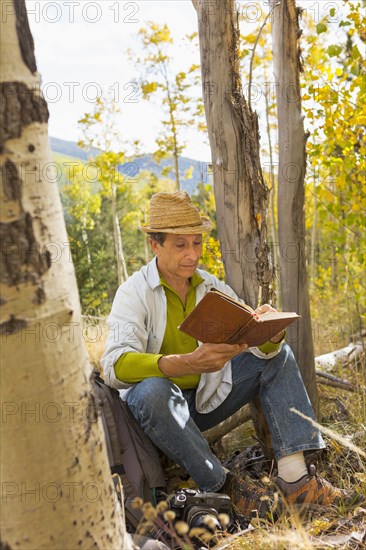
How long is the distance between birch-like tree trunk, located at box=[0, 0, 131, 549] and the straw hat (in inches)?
59.1

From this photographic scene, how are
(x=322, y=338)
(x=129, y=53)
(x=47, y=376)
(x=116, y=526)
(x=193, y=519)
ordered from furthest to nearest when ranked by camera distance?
(x=129, y=53)
(x=322, y=338)
(x=193, y=519)
(x=116, y=526)
(x=47, y=376)

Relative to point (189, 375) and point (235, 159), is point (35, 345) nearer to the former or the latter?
point (189, 375)

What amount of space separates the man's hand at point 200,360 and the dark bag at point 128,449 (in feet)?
0.82

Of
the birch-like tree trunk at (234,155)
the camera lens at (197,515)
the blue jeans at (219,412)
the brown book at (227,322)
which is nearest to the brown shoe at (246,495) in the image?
the blue jeans at (219,412)

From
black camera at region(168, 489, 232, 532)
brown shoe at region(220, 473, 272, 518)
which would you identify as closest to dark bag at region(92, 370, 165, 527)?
black camera at region(168, 489, 232, 532)

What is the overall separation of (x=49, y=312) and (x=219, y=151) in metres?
2.05

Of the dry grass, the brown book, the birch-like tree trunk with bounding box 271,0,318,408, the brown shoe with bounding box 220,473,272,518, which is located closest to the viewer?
the dry grass

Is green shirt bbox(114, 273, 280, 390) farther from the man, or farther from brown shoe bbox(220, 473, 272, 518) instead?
brown shoe bbox(220, 473, 272, 518)

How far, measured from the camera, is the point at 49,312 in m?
1.30

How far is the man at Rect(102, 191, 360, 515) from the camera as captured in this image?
2.54 m

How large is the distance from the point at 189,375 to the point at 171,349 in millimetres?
143

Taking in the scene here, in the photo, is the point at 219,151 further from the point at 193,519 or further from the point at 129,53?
the point at 129,53

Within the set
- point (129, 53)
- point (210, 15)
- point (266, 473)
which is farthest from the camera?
point (129, 53)

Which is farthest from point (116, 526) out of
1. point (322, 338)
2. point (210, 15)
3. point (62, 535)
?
point (322, 338)
